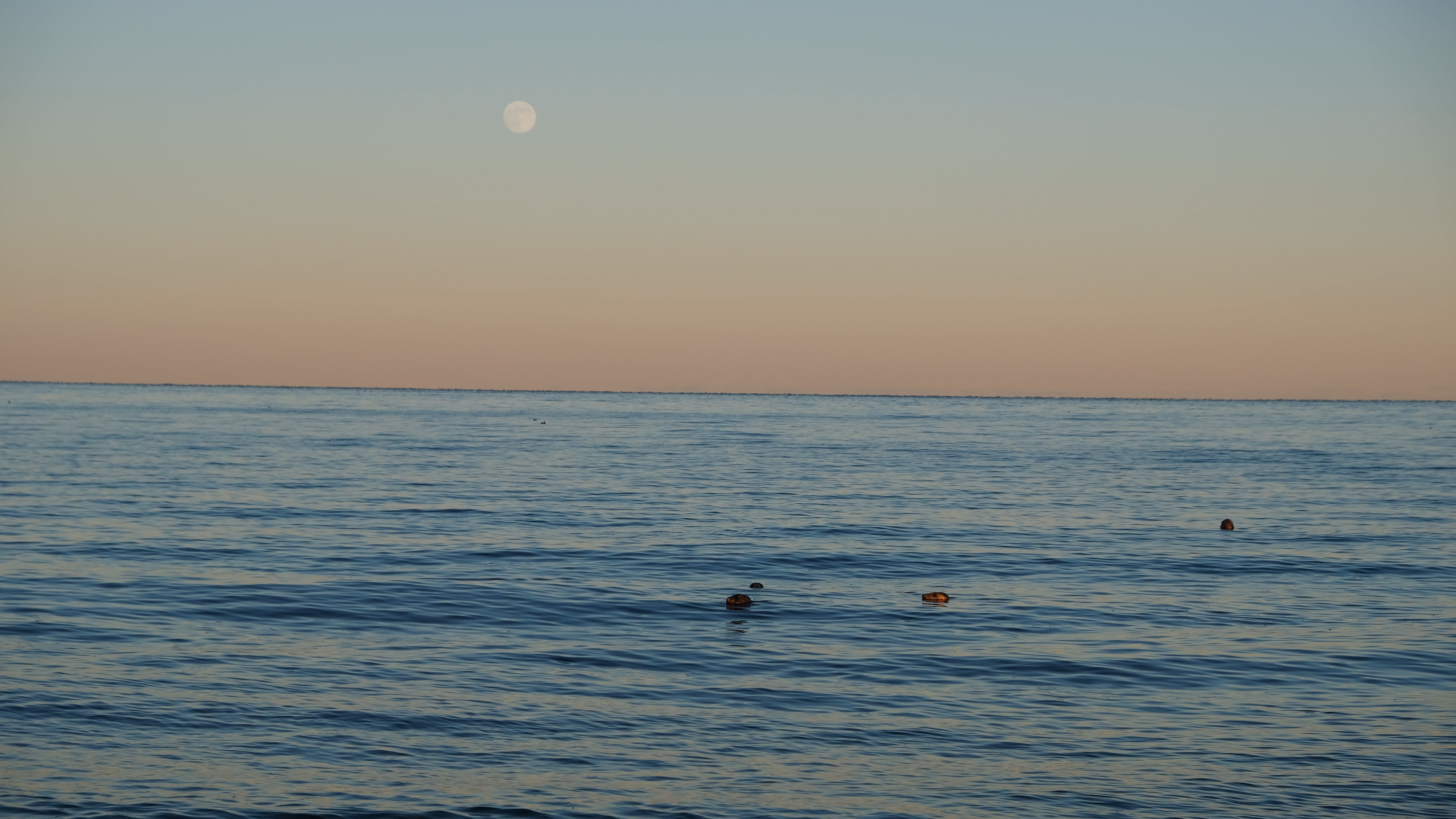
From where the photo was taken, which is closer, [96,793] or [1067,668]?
[96,793]

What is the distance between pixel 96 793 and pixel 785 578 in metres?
17.7

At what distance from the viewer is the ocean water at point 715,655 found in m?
12.9

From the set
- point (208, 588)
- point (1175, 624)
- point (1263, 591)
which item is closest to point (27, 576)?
point (208, 588)

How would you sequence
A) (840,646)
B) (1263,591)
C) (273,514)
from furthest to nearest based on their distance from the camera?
(273,514), (1263,591), (840,646)

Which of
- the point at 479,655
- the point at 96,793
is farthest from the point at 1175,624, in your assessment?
the point at 96,793

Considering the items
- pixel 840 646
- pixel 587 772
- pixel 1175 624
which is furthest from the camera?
pixel 1175 624

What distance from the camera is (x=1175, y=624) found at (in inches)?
889

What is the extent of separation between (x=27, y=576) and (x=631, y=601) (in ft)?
44.0

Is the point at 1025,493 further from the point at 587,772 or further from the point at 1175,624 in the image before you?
the point at 587,772

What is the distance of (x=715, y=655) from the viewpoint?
A: 1939cm

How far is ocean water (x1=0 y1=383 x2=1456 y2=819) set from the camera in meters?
12.9

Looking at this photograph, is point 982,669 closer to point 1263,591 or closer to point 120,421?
point 1263,591

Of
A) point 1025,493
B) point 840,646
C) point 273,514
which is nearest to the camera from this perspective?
point 840,646

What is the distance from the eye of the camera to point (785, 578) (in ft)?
92.2
